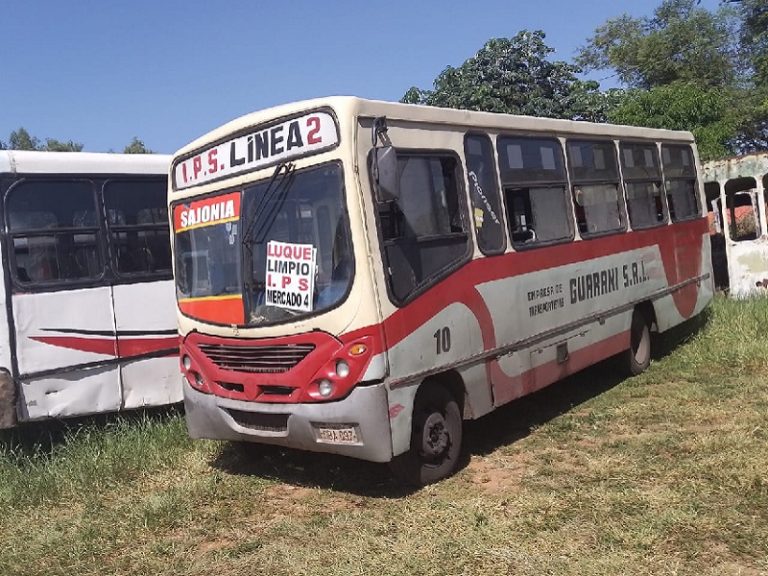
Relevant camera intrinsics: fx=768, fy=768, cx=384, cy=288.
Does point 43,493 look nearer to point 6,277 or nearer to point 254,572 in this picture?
point 6,277

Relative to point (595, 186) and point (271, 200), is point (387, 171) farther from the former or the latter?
point (595, 186)

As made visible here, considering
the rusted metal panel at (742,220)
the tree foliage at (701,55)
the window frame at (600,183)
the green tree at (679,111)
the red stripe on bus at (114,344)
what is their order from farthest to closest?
the tree foliage at (701,55), the green tree at (679,111), the rusted metal panel at (742,220), the window frame at (600,183), the red stripe on bus at (114,344)

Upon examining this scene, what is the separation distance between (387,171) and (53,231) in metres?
3.62

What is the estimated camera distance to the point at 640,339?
8781 mm

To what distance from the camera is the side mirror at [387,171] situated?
191 inches

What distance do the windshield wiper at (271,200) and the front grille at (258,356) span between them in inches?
29.9

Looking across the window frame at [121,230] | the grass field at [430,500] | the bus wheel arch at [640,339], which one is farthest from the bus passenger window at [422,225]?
the bus wheel arch at [640,339]

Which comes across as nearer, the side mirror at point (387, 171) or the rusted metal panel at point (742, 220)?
the side mirror at point (387, 171)

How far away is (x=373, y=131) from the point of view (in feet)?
16.5

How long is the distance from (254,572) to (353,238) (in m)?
2.09

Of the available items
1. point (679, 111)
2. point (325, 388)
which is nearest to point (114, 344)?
point (325, 388)

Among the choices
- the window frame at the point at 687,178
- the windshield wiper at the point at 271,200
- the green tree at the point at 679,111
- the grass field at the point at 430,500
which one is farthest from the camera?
the green tree at the point at 679,111

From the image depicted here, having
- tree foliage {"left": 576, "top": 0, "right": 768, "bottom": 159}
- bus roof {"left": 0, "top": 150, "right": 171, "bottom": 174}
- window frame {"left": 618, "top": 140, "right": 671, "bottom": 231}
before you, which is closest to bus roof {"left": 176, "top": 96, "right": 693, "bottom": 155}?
window frame {"left": 618, "top": 140, "right": 671, "bottom": 231}

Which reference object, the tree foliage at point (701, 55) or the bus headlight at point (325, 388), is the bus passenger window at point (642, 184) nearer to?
the bus headlight at point (325, 388)
